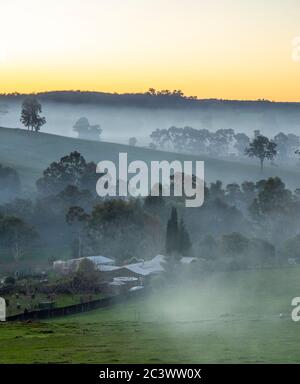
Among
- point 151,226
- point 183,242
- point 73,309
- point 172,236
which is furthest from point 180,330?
point 151,226

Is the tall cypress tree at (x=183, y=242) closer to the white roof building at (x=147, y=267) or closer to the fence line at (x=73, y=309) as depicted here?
the white roof building at (x=147, y=267)

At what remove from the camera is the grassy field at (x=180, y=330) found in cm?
5091

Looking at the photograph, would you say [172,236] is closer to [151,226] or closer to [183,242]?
[183,242]

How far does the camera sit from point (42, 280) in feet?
305

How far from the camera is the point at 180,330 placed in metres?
62.6

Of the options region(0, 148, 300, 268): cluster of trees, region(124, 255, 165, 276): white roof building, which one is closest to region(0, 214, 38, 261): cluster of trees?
region(0, 148, 300, 268): cluster of trees

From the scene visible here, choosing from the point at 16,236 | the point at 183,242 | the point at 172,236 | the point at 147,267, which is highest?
the point at 172,236

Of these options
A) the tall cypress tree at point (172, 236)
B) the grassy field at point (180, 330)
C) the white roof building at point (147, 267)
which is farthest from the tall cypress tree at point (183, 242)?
the grassy field at point (180, 330)

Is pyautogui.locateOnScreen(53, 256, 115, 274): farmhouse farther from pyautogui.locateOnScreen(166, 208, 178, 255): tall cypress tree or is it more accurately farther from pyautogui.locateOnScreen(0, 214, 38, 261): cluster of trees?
pyautogui.locateOnScreen(0, 214, 38, 261): cluster of trees

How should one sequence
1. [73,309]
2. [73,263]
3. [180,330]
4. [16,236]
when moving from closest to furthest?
[180,330] < [73,309] < [73,263] < [16,236]
